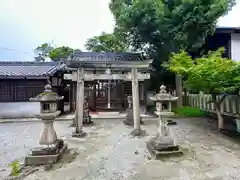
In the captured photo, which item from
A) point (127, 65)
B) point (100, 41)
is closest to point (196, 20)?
point (127, 65)

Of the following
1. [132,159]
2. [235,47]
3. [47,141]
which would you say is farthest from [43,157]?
[235,47]

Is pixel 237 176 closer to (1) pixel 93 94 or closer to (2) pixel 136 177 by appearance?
(2) pixel 136 177

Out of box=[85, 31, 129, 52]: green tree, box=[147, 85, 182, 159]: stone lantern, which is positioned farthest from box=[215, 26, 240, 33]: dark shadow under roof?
box=[85, 31, 129, 52]: green tree

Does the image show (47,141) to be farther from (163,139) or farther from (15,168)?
(163,139)

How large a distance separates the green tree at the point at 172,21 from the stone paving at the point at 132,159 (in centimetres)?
535

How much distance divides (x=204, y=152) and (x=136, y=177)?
225cm

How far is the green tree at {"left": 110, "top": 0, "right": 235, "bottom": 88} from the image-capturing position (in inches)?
328

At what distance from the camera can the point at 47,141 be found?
397 centimetres

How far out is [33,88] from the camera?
1018 centimetres

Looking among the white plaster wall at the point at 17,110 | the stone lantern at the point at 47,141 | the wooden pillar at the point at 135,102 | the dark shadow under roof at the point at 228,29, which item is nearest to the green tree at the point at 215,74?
the wooden pillar at the point at 135,102

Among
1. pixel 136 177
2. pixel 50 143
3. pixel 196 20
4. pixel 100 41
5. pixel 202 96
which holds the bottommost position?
pixel 136 177

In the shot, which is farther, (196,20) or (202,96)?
(202,96)

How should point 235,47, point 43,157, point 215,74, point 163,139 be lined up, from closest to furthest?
point 43,157 < point 163,139 < point 215,74 < point 235,47

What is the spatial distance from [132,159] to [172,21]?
7.70 m
